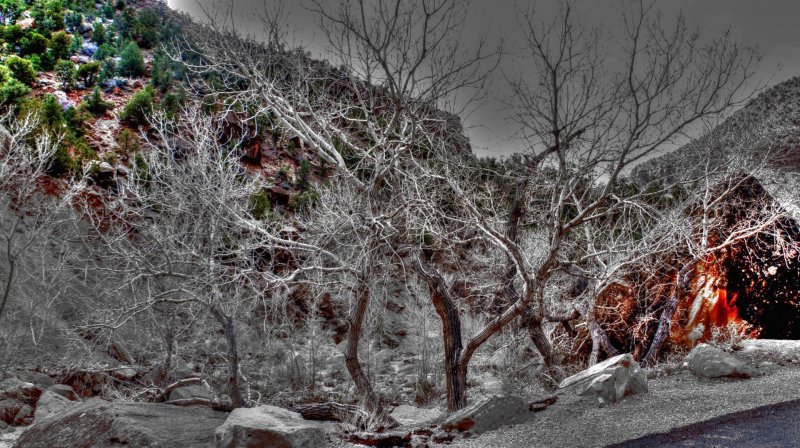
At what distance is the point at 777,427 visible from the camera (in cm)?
457

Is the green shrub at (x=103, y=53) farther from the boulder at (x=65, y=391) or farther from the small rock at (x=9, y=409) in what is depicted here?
the small rock at (x=9, y=409)

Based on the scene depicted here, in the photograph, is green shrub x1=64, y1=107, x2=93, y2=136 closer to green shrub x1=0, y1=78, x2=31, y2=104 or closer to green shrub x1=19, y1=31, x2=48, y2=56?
green shrub x1=0, y1=78, x2=31, y2=104

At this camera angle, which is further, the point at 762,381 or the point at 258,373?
the point at 258,373

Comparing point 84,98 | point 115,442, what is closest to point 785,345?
point 115,442

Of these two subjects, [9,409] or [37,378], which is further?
[37,378]

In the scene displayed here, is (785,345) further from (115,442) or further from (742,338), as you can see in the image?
(115,442)

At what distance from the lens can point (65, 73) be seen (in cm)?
3216

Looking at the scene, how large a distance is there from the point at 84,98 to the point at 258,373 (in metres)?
22.4

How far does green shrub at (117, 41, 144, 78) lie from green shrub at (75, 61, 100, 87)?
217cm

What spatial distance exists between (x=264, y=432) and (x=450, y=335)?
13.4ft

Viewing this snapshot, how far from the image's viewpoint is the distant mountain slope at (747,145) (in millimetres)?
10562

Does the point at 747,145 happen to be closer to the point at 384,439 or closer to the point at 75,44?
the point at 384,439

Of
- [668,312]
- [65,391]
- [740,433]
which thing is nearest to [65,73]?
[65,391]

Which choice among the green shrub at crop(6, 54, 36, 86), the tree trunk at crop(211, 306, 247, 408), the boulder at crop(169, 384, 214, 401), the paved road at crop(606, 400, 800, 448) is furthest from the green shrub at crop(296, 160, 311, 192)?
the paved road at crop(606, 400, 800, 448)
